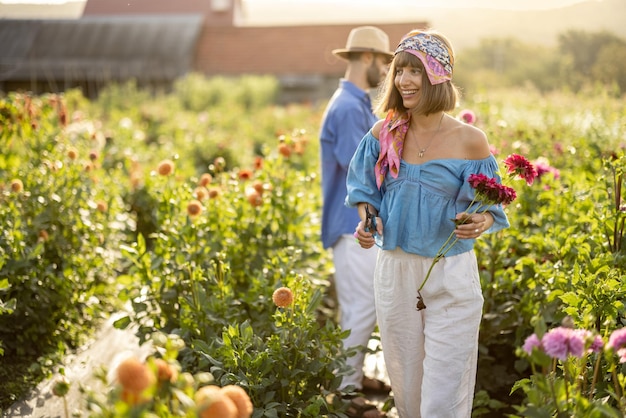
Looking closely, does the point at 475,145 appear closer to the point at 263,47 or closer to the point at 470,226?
the point at 470,226

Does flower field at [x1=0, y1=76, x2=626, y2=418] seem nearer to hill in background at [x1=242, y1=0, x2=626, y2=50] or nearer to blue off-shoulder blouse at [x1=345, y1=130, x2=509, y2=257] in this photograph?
blue off-shoulder blouse at [x1=345, y1=130, x2=509, y2=257]

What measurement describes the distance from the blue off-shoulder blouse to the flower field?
45 cm

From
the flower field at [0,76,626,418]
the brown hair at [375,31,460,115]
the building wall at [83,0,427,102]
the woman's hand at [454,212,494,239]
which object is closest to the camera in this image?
the flower field at [0,76,626,418]

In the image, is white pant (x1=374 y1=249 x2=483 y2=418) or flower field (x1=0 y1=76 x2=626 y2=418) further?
white pant (x1=374 y1=249 x2=483 y2=418)

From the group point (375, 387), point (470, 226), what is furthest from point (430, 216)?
point (375, 387)

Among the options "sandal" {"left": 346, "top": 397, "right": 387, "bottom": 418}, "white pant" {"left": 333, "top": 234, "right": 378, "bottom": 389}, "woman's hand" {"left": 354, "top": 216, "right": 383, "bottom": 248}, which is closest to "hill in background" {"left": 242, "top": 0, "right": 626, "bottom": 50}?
"white pant" {"left": 333, "top": 234, "right": 378, "bottom": 389}

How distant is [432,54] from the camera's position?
2.43 metres

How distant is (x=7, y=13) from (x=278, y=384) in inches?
210

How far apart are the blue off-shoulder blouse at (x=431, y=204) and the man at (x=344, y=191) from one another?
999 millimetres

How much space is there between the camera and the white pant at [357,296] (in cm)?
353

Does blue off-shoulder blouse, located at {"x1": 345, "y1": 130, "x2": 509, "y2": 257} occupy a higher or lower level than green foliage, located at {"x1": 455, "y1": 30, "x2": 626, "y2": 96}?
lower

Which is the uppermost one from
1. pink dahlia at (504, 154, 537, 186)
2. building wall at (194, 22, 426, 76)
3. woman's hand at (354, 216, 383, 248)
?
building wall at (194, 22, 426, 76)

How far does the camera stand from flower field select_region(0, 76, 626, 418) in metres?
2.07

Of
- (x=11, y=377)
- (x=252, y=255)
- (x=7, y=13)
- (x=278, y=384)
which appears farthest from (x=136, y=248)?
(x=7, y=13)
